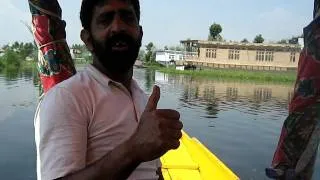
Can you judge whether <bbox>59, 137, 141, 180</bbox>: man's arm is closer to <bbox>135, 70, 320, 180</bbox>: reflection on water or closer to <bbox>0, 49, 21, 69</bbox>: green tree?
<bbox>135, 70, 320, 180</bbox>: reflection on water

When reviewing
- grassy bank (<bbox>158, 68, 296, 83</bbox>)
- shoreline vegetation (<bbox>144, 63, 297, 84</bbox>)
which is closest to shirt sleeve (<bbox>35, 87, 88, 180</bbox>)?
shoreline vegetation (<bbox>144, 63, 297, 84</bbox>)

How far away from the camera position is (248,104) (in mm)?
26062

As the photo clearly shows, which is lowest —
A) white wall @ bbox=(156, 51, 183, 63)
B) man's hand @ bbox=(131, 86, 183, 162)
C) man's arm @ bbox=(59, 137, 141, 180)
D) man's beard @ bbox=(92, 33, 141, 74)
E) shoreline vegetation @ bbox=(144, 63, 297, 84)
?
shoreline vegetation @ bbox=(144, 63, 297, 84)

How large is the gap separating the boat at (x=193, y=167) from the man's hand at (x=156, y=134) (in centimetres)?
426

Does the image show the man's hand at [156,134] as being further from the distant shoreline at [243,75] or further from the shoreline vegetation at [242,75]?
the distant shoreline at [243,75]

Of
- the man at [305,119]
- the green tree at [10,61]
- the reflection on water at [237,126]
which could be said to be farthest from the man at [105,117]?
the green tree at [10,61]

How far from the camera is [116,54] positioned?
5.51ft

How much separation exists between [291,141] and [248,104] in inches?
963

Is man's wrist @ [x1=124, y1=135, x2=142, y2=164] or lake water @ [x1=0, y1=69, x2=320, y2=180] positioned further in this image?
lake water @ [x1=0, y1=69, x2=320, y2=180]

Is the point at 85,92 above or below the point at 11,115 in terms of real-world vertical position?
above

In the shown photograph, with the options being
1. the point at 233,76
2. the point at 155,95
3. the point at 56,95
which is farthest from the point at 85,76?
the point at 233,76

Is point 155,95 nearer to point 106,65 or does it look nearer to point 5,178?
point 106,65

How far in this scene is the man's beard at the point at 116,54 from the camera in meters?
1.67

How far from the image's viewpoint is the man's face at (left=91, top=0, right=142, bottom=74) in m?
1.67
